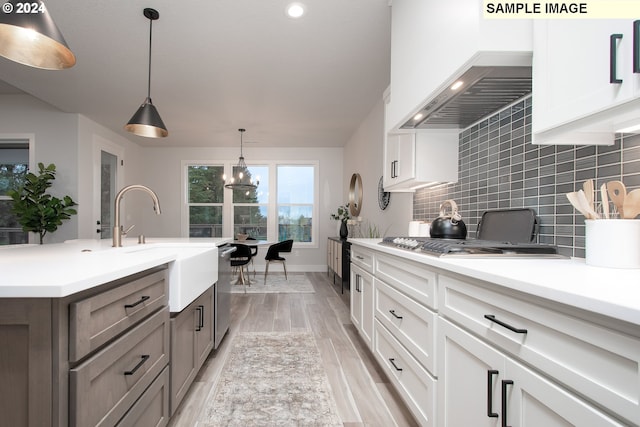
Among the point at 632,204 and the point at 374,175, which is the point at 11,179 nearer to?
the point at 374,175

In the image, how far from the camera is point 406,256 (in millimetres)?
1599

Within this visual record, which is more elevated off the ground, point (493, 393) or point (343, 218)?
point (343, 218)

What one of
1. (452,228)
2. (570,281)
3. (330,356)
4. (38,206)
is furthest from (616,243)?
(38,206)

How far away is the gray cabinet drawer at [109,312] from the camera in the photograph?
85 cm

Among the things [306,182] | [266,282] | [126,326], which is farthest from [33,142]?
[126,326]

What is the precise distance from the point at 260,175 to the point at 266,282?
7.97 ft

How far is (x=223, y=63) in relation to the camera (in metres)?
3.15

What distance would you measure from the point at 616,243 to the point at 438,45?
1.11 metres

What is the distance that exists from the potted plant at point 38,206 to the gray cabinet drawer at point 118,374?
393cm

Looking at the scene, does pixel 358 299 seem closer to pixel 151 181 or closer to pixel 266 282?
pixel 266 282

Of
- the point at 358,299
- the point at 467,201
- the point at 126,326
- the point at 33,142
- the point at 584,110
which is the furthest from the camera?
the point at 33,142

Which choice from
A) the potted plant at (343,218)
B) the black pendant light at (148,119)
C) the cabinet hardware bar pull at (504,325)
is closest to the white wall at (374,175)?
the potted plant at (343,218)

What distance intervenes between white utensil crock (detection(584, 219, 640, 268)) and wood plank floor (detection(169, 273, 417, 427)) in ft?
3.97

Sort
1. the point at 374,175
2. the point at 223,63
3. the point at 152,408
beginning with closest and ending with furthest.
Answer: the point at 152,408 → the point at 223,63 → the point at 374,175
